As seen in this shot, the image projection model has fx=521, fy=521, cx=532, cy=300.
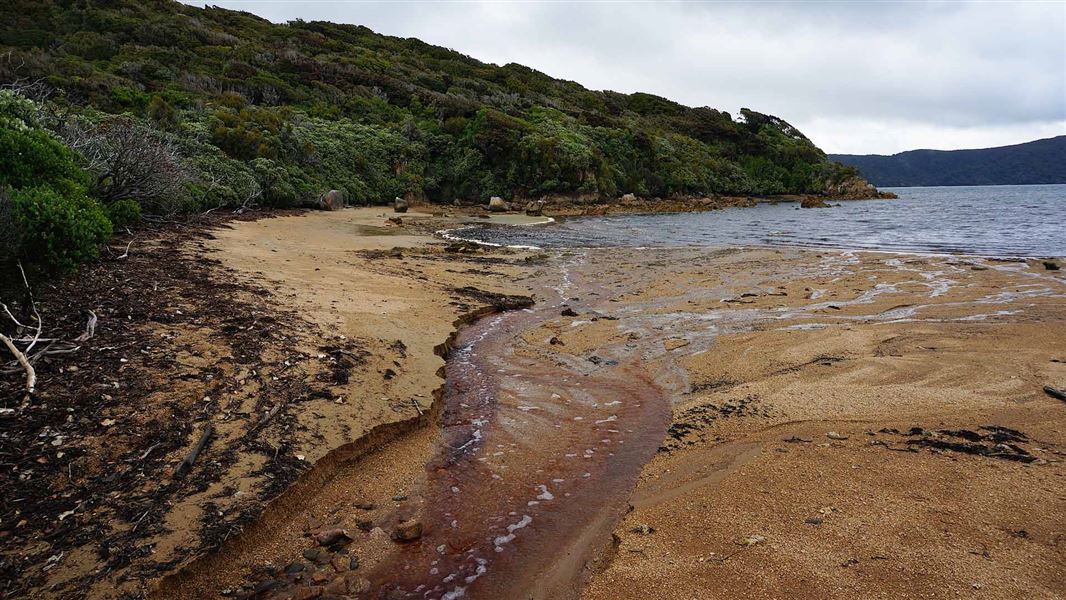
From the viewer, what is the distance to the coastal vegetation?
9702 mm

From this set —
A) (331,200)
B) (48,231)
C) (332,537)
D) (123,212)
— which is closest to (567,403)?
(332,537)

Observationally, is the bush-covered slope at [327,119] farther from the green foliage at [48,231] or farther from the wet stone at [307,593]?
the wet stone at [307,593]

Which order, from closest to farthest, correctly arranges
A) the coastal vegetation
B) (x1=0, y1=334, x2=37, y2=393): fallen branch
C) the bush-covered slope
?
1. (x1=0, y1=334, x2=37, y2=393): fallen branch
2. the coastal vegetation
3. the bush-covered slope

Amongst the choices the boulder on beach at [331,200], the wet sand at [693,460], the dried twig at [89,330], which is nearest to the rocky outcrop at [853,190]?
the boulder on beach at [331,200]

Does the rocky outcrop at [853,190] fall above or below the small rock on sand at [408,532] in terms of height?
above

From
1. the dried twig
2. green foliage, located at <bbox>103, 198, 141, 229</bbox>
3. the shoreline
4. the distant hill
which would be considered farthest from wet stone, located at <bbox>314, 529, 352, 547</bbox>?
the distant hill

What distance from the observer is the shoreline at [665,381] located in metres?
3.05

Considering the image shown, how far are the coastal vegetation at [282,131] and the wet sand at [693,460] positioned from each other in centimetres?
439

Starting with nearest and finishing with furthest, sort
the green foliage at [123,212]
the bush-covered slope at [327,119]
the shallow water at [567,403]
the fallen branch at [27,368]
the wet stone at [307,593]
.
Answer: the wet stone at [307,593], the shallow water at [567,403], the fallen branch at [27,368], the green foliage at [123,212], the bush-covered slope at [327,119]

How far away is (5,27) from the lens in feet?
120

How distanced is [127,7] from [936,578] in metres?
61.7

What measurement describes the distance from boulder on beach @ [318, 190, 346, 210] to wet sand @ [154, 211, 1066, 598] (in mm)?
18347

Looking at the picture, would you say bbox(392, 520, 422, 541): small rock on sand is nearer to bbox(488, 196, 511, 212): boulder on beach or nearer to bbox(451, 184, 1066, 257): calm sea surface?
bbox(451, 184, 1066, 257): calm sea surface

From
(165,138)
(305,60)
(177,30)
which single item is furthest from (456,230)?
(177,30)
